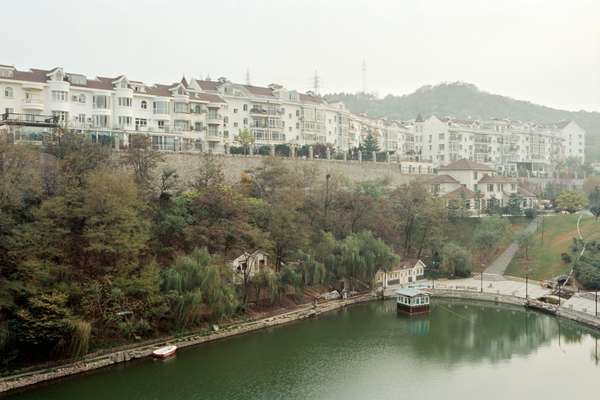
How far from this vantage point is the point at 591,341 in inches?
829

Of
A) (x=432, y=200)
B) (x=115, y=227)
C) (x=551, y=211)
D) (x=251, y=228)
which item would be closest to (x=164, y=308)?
(x=115, y=227)

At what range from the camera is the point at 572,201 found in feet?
134

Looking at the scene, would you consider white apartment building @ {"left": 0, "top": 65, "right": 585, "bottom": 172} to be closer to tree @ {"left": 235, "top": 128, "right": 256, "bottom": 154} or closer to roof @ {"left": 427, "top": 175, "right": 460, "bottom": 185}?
tree @ {"left": 235, "top": 128, "right": 256, "bottom": 154}

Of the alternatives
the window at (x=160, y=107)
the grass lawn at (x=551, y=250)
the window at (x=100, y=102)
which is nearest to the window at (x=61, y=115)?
the window at (x=100, y=102)

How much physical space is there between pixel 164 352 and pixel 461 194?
94.6 feet

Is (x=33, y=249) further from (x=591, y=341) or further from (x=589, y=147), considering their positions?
(x=589, y=147)

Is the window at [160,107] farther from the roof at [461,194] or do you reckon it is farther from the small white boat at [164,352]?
the roof at [461,194]

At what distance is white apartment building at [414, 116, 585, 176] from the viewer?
56.5 metres

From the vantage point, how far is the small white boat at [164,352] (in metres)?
18.3

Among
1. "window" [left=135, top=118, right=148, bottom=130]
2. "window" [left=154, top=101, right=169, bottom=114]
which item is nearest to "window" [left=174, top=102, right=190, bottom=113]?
"window" [left=154, top=101, right=169, bottom=114]

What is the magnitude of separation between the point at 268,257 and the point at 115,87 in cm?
1454

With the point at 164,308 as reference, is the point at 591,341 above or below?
below

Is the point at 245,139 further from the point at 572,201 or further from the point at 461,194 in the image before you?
the point at 572,201

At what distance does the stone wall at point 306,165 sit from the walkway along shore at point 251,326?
36.4ft
